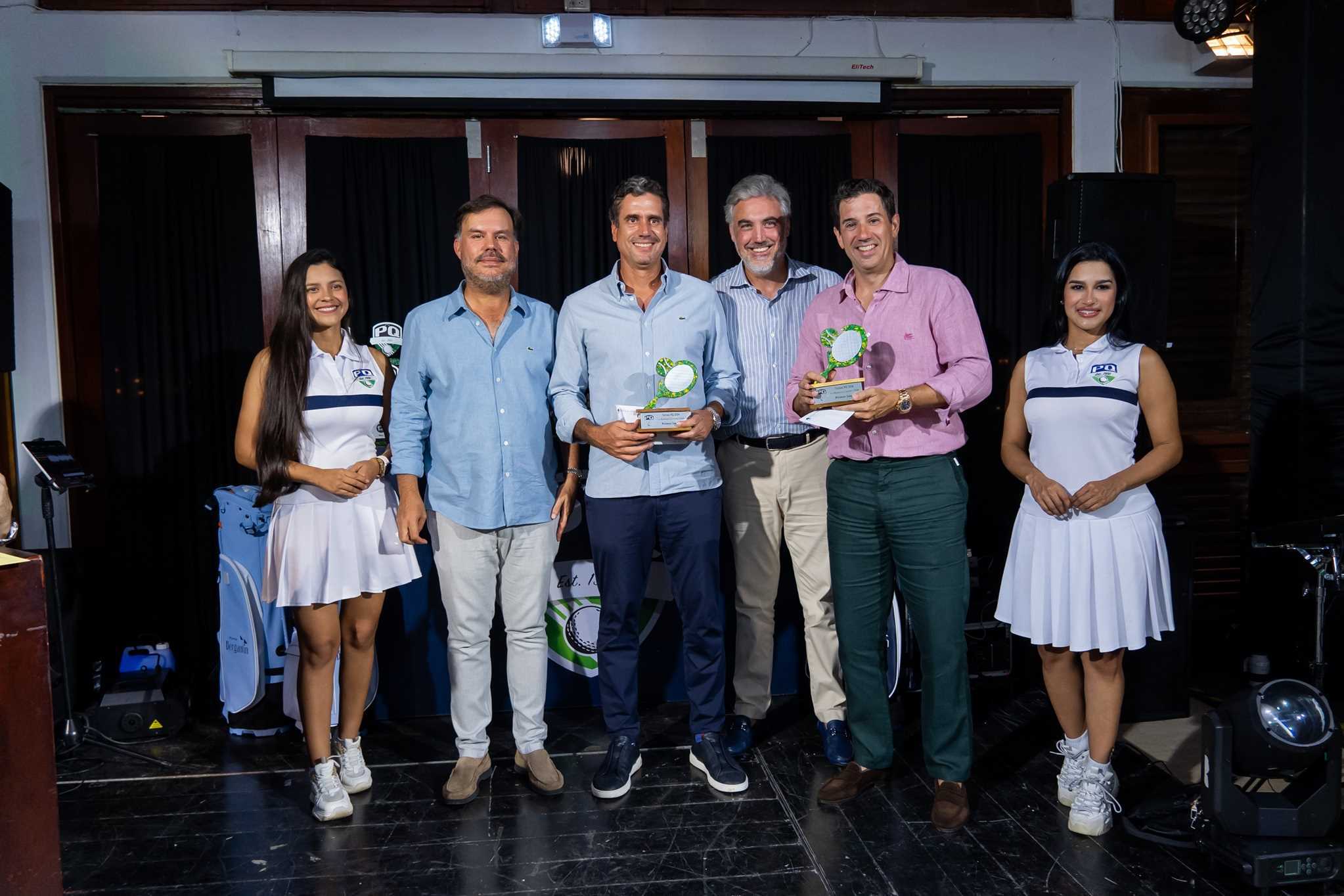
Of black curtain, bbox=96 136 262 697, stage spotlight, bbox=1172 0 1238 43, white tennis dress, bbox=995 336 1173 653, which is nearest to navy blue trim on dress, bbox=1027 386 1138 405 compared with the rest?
white tennis dress, bbox=995 336 1173 653

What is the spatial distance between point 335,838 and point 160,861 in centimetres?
47

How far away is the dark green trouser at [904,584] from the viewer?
289 cm

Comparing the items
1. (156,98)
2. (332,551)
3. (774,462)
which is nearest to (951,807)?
(774,462)

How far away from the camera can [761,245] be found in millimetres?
3359

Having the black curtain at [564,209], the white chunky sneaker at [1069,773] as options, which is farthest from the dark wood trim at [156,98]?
the white chunky sneaker at [1069,773]

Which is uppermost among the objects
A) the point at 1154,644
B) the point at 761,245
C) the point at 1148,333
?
the point at 761,245

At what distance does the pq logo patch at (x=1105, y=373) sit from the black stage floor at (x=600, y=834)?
1251mm

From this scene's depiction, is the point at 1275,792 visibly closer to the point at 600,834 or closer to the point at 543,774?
the point at 600,834

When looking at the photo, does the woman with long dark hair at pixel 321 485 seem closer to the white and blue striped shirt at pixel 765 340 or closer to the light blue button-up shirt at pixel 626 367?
the light blue button-up shirt at pixel 626 367

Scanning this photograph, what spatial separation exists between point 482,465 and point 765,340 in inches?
41.8

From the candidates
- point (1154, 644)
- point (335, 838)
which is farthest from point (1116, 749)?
point (335, 838)

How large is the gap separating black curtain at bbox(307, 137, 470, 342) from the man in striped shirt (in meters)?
1.55

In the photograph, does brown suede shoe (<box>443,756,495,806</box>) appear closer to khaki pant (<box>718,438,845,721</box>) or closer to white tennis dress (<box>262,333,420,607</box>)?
white tennis dress (<box>262,333,420,607</box>)

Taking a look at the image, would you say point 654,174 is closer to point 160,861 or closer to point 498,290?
point 498,290
